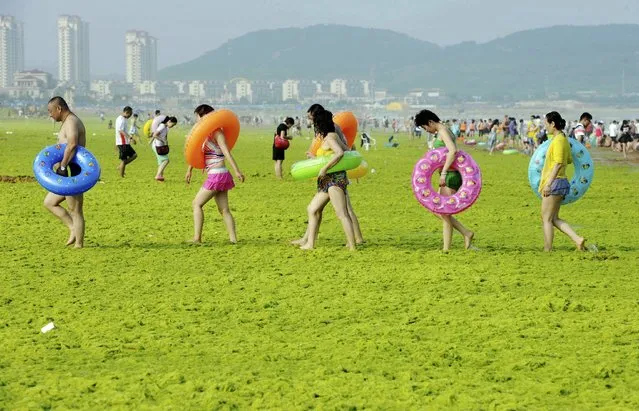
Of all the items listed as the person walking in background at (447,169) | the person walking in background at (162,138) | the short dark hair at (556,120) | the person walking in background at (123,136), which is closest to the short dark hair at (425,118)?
the person walking in background at (447,169)

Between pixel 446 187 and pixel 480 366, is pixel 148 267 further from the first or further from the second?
pixel 480 366

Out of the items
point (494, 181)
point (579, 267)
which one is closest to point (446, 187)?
point (579, 267)

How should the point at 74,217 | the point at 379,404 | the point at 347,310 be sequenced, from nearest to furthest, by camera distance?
the point at 379,404 → the point at 347,310 → the point at 74,217

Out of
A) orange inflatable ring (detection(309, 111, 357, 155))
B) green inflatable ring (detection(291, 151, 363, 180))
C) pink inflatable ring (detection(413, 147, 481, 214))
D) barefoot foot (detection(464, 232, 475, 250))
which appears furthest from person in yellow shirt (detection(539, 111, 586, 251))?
orange inflatable ring (detection(309, 111, 357, 155))

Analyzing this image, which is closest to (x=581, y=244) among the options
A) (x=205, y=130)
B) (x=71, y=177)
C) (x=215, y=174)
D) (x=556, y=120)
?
(x=556, y=120)

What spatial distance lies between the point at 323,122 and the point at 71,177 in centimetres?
251

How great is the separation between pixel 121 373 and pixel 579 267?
5.34 m

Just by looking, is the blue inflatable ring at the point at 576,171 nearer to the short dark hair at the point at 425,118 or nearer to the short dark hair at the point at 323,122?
the short dark hair at the point at 425,118

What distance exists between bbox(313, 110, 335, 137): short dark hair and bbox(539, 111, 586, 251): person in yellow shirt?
2094 millimetres

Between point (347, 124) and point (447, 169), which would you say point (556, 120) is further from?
point (347, 124)

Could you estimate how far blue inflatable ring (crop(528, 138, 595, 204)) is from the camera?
11.4 m

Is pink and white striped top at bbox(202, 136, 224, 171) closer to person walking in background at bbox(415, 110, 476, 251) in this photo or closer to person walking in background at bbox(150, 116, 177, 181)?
person walking in background at bbox(415, 110, 476, 251)

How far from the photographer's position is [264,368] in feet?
22.2

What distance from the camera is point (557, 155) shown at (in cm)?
1080
